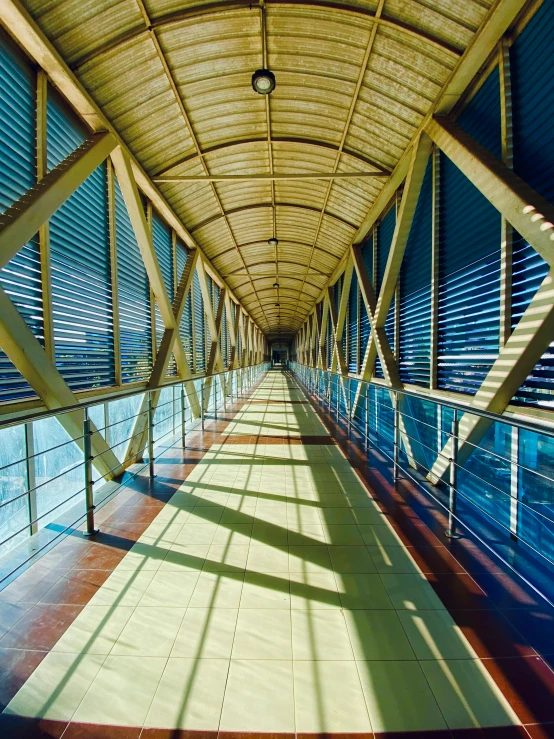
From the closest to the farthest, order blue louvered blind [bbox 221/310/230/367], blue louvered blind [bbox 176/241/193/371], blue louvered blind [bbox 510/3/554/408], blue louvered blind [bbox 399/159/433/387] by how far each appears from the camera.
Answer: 1. blue louvered blind [bbox 510/3/554/408]
2. blue louvered blind [bbox 399/159/433/387]
3. blue louvered blind [bbox 176/241/193/371]
4. blue louvered blind [bbox 221/310/230/367]

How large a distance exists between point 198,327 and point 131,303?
4.07 meters

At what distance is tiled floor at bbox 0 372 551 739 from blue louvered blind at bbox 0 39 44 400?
6.71ft

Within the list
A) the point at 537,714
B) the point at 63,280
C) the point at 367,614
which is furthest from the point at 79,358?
the point at 537,714

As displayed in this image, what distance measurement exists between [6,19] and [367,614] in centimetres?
480

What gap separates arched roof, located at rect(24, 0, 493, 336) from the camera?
10.7ft

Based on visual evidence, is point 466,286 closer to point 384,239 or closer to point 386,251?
point 386,251

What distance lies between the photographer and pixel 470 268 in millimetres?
3836

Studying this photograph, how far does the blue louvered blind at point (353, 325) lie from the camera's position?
906 centimetres

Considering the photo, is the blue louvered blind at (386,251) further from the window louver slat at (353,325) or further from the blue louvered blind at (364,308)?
the window louver slat at (353,325)

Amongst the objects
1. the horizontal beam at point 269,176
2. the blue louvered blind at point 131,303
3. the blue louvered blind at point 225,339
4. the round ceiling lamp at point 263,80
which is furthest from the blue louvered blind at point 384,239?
the blue louvered blind at point 225,339

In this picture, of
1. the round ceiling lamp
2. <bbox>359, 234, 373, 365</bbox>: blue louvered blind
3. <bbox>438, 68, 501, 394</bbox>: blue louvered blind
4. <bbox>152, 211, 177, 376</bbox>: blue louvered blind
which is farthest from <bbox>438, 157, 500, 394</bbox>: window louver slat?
<bbox>152, 211, 177, 376</bbox>: blue louvered blind

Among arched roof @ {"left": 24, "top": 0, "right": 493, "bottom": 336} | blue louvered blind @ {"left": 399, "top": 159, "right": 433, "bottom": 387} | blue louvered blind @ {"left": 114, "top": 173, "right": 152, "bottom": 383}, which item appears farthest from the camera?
blue louvered blind @ {"left": 114, "top": 173, "right": 152, "bottom": 383}

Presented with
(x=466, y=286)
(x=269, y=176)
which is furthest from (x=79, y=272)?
(x=466, y=286)

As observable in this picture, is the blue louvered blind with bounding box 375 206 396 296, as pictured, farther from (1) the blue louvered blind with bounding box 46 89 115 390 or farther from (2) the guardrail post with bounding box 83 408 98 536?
(2) the guardrail post with bounding box 83 408 98 536
